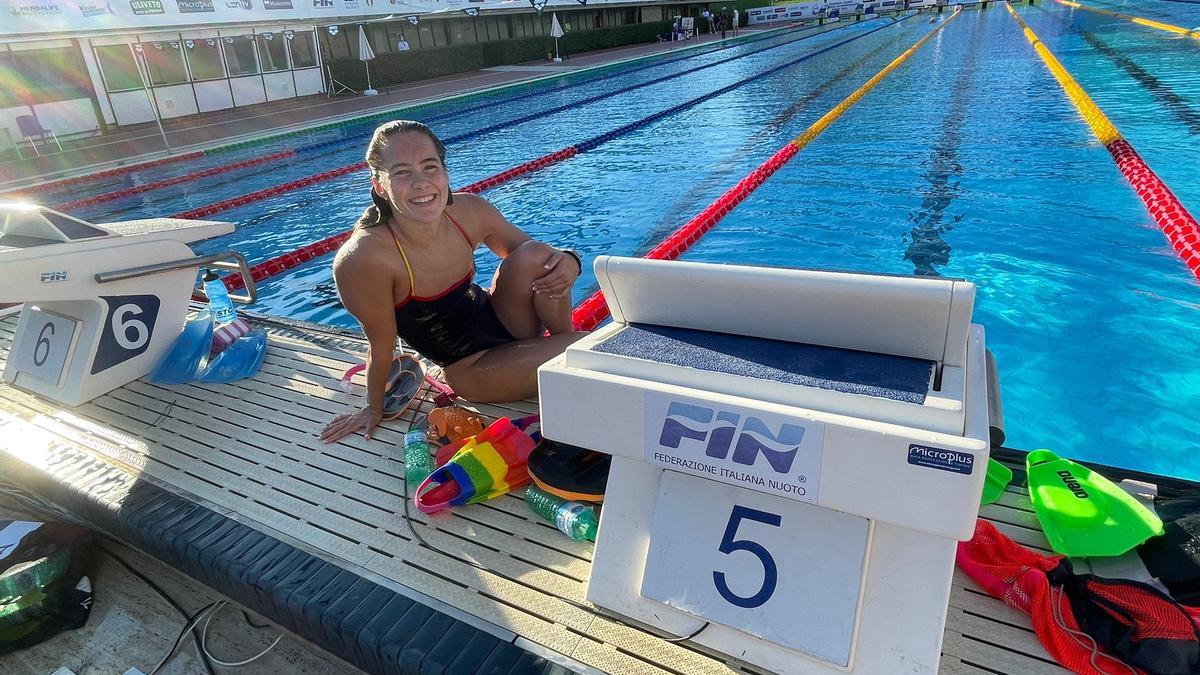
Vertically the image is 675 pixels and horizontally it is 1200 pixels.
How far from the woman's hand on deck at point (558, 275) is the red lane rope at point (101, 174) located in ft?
34.2

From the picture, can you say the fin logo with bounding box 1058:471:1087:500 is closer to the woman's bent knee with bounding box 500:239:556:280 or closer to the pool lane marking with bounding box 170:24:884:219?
the woman's bent knee with bounding box 500:239:556:280

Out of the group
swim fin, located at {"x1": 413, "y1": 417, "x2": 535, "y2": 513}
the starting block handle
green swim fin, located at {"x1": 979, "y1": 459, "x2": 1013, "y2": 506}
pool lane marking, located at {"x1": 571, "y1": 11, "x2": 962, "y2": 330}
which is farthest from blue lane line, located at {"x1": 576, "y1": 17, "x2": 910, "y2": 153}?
green swim fin, located at {"x1": 979, "y1": 459, "x2": 1013, "y2": 506}

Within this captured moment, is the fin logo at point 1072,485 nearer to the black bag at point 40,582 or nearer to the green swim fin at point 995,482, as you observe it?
the green swim fin at point 995,482

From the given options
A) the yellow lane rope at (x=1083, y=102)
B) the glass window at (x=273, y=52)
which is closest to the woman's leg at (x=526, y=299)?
the yellow lane rope at (x=1083, y=102)

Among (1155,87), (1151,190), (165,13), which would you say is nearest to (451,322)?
(1151,190)

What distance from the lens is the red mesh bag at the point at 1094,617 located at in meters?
1.30

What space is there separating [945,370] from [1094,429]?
283 centimetres

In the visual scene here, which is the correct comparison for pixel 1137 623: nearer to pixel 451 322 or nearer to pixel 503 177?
pixel 451 322

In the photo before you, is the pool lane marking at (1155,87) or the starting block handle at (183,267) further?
the pool lane marking at (1155,87)

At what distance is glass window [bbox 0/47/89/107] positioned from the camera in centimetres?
1160

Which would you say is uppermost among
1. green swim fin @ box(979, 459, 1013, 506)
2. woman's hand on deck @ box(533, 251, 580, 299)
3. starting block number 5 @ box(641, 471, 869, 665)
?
woman's hand on deck @ box(533, 251, 580, 299)

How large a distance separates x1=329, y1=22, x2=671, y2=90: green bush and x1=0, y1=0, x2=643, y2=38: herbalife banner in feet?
5.44

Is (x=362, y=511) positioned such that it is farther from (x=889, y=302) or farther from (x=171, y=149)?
(x=171, y=149)

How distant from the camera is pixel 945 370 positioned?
1189 mm
